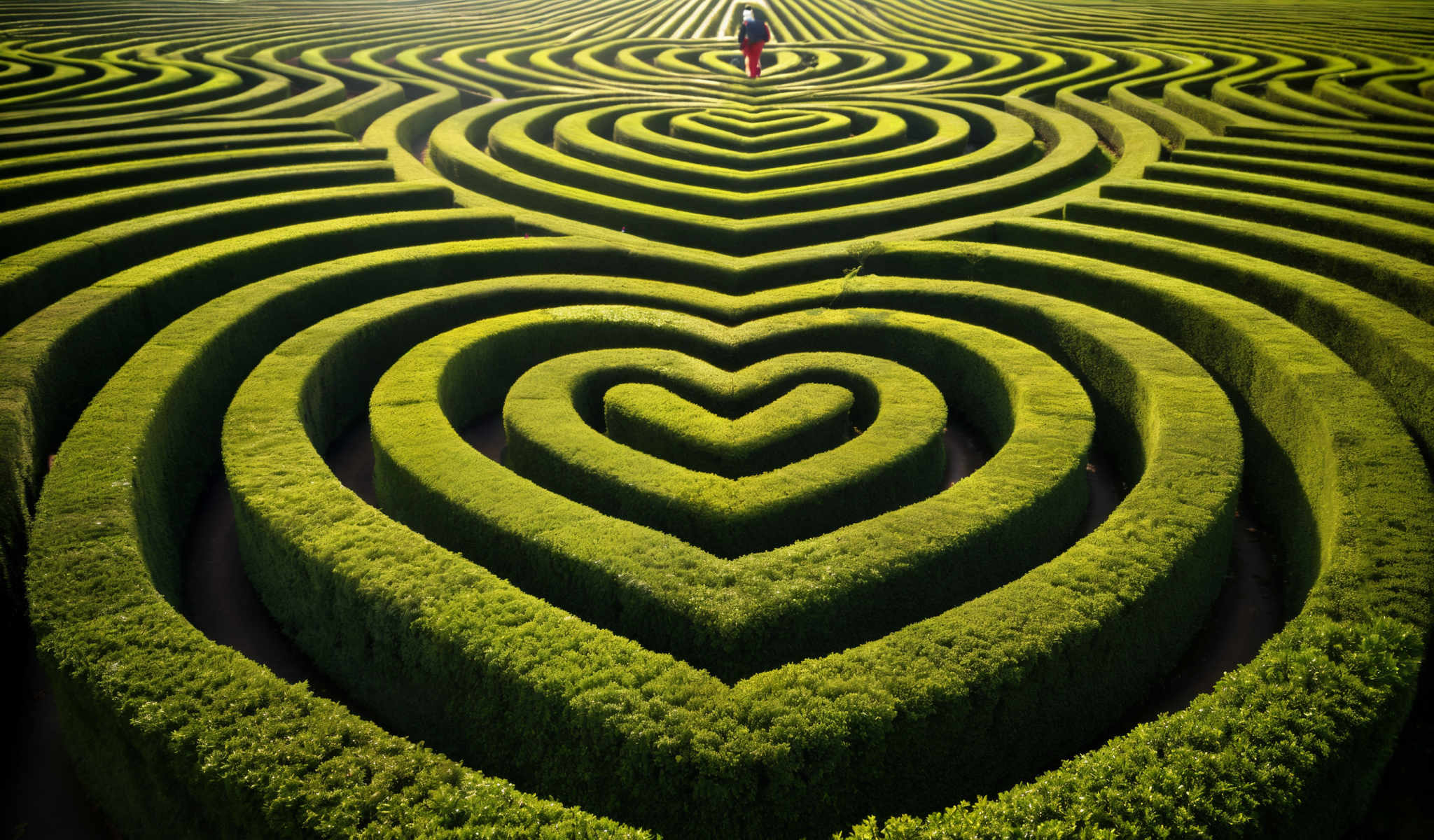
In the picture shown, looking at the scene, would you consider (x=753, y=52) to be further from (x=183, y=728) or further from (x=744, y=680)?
(x=183, y=728)

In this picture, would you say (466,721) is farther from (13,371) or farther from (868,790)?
(13,371)

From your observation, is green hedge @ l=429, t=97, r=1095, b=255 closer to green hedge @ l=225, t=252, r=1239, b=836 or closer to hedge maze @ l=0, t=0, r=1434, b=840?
hedge maze @ l=0, t=0, r=1434, b=840

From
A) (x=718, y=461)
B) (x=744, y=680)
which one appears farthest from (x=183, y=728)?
(x=718, y=461)

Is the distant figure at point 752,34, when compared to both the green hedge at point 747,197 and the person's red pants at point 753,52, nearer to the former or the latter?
the person's red pants at point 753,52

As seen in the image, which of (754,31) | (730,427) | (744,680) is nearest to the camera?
(744,680)

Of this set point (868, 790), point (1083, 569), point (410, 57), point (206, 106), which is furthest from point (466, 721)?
point (410, 57)

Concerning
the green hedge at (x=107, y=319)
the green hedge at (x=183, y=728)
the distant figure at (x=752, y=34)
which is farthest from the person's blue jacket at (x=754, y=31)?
the green hedge at (x=183, y=728)
